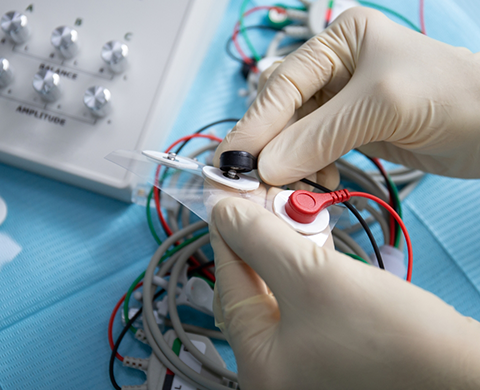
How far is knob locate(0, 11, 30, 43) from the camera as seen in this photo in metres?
0.84

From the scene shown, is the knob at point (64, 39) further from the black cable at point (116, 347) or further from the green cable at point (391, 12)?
the green cable at point (391, 12)

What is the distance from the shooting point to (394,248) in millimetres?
859

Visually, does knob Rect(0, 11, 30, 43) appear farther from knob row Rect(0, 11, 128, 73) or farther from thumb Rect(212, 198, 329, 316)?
thumb Rect(212, 198, 329, 316)

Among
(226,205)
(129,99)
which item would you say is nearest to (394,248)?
(226,205)

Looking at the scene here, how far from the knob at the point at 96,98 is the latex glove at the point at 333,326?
1.57 ft

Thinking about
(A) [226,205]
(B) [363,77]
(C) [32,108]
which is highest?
(B) [363,77]

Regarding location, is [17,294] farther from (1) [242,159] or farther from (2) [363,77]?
(2) [363,77]

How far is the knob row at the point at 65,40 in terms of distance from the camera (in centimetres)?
84

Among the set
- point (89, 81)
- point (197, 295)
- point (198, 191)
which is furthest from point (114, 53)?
point (197, 295)

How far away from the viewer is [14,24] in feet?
2.77

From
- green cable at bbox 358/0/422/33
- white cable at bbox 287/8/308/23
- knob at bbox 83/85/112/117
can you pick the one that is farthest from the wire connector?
green cable at bbox 358/0/422/33

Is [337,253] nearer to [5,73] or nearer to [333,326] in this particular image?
[333,326]

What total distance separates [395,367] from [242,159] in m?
0.44

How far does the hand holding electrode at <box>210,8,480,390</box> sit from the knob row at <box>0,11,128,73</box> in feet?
1.25
